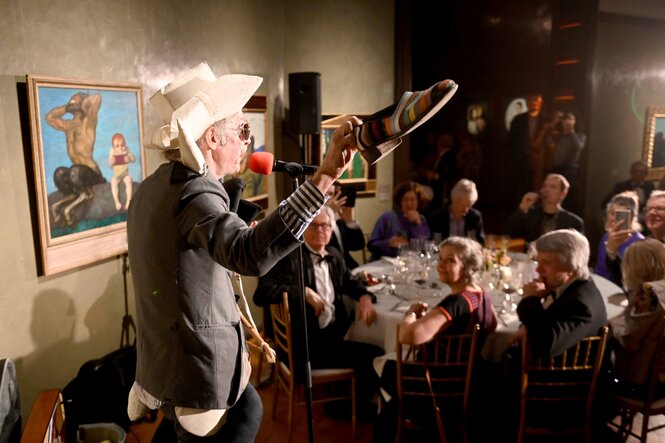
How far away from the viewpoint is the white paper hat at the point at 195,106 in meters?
1.37

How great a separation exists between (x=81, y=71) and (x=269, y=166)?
194 cm

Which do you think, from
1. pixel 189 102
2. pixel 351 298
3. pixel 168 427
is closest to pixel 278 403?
pixel 351 298

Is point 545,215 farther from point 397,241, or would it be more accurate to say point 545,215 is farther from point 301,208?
point 301,208

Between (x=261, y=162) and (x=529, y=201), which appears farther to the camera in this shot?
(x=529, y=201)

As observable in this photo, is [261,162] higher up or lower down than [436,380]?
higher up

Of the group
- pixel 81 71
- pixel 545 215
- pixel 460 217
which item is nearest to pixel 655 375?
pixel 545 215

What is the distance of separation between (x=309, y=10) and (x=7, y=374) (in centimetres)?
425

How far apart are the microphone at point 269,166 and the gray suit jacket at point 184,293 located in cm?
25

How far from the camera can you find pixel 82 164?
308cm

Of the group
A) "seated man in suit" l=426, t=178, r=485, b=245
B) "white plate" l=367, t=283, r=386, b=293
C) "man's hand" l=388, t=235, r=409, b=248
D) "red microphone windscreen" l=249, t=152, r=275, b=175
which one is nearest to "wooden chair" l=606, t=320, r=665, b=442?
"white plate" l=367, t=283, r=386, b=293

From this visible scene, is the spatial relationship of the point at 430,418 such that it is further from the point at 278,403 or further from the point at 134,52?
the point at 134,52

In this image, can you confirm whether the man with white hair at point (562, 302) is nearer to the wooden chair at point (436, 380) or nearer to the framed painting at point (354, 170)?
the wooden chair at point (436, 380)

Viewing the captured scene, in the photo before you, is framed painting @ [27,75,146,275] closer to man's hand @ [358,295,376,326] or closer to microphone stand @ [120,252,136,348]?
microphone stand @ [120,252,136,348]

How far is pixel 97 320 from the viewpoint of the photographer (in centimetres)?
331
